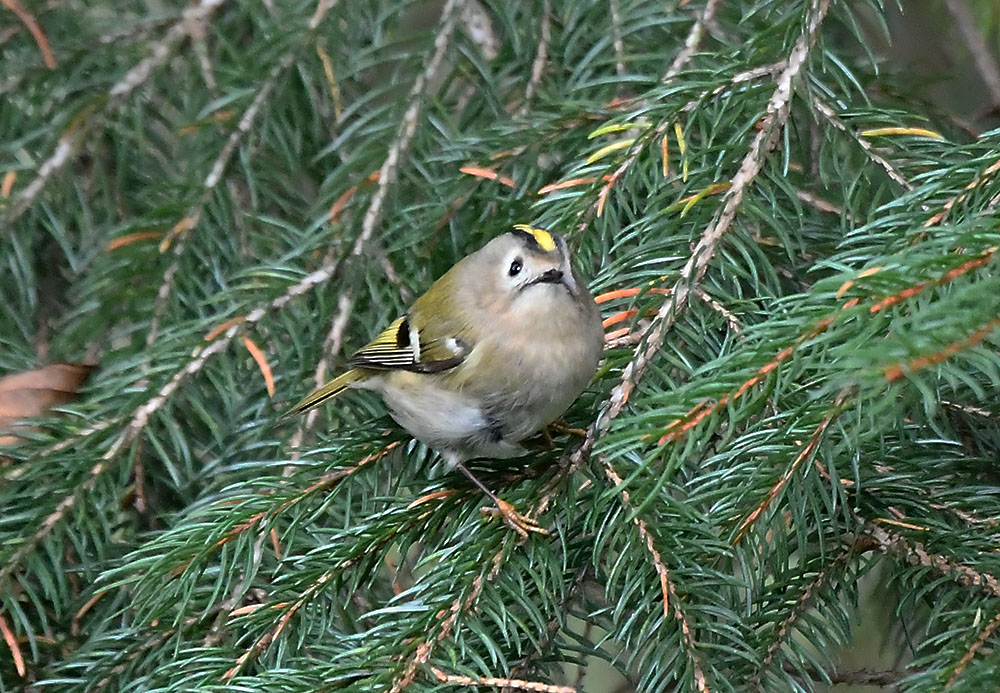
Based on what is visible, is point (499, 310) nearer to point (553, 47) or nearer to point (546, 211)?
point (546, 211)

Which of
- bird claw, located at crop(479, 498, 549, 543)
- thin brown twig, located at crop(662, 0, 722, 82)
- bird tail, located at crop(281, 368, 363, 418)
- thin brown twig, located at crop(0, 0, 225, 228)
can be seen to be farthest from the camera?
thin brown twig, located at crop(0, 0, 225, 228)

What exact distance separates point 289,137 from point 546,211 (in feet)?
1.99

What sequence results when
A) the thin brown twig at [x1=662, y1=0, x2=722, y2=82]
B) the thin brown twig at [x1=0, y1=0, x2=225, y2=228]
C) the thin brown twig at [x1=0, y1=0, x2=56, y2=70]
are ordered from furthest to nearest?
the thin brown twig at [x1=0, y1=0, x2=56, y2=70], the thin brown twig at [x1=0, y1=0, x2=225, y2=228], the thin brown twig at [x1=662, y1=0, x2=722, y2=82]

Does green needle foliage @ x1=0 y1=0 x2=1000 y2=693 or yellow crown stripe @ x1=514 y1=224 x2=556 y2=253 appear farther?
yellow crown stripe @ x1=514 y1=224 x2=556 y2=253

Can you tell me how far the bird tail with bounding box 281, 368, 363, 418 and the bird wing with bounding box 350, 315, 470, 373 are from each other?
0.04 metres

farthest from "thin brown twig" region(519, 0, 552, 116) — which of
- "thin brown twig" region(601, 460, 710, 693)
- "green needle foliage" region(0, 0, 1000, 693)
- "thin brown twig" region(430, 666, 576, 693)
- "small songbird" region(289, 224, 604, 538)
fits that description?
"thin brown twig" region(430, 666, 576, 693)

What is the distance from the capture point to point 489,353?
150 cm

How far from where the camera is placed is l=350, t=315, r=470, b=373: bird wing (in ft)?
5.08

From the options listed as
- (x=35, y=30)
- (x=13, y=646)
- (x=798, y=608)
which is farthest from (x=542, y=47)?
(x=13, y=646)

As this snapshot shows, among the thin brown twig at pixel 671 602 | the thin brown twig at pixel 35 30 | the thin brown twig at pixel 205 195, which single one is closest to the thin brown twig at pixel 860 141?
the thin brown twig at pixel 671 602

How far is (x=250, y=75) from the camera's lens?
5.83ft

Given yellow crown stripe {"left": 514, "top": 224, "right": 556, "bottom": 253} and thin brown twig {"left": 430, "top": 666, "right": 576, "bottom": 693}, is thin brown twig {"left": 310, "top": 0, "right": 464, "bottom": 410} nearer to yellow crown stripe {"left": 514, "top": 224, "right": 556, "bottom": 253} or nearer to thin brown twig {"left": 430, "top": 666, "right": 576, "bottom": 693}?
yellow crown stripe {"left": 514, "top": 224, "right": 556, "bottom": 253}

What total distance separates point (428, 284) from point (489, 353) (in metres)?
0.22

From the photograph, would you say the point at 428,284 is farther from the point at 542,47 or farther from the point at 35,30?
the point at 35,30
